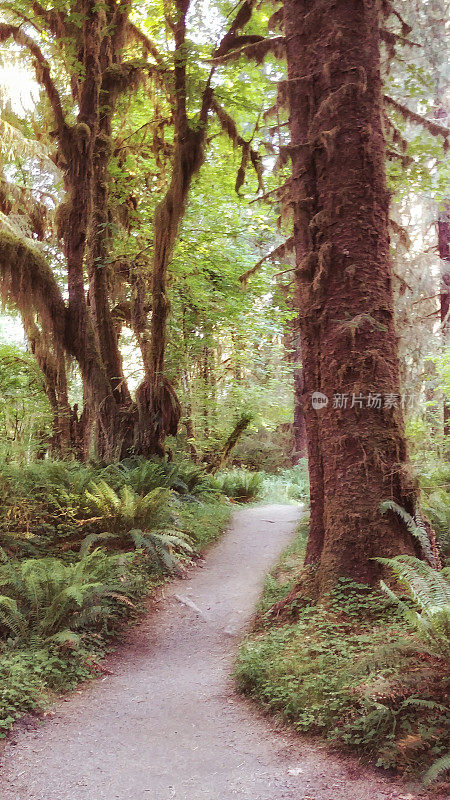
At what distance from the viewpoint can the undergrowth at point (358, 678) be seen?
10.2 ft

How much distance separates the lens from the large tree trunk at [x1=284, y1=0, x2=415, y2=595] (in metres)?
4.97

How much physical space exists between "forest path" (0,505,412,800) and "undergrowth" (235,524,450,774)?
138 millimetres

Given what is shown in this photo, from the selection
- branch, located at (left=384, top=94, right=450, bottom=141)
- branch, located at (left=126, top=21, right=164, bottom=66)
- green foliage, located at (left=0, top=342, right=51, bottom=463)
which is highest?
branch, located at (left=126, top=21, right=164, bottom=66)

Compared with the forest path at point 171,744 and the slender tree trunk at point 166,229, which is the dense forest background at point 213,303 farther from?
the forest path at point 171,744

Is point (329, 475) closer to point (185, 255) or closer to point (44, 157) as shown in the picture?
point (185, 255)

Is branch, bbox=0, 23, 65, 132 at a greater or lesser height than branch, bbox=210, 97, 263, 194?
greater

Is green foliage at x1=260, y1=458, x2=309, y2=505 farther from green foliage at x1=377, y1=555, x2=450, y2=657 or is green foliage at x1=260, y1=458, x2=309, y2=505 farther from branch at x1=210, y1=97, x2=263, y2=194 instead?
green foliage at x1=377, y1=555, x2=450, y2=657

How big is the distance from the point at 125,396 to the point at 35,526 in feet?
14.4

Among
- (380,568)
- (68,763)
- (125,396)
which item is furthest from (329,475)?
(125,396)

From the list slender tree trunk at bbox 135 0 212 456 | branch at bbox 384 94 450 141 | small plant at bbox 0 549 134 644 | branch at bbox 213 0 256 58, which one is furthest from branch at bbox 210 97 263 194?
small plant at bbox 0 549 134 644

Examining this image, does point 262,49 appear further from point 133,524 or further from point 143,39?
point 143,39

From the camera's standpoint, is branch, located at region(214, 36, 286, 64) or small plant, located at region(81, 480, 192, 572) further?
small plant, located at region(81, 480, 192, 572)

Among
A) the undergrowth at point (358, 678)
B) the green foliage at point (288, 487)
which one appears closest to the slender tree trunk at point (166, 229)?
the green foliage at point (288, 487)

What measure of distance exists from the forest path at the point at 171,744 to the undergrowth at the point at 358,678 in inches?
5.4
